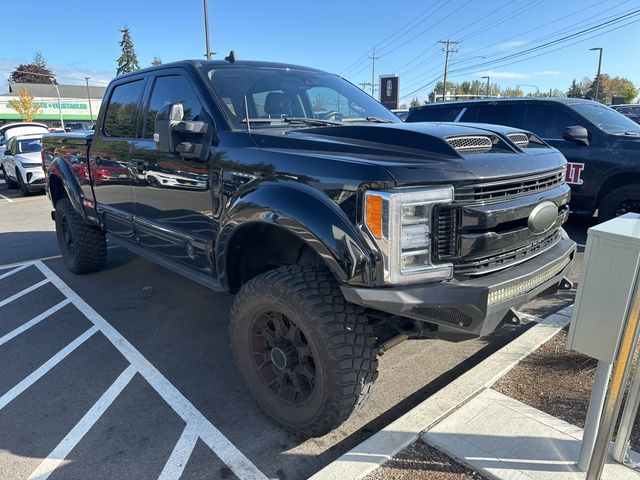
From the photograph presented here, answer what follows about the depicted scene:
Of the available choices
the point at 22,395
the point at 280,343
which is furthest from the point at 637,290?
the point at 22,395

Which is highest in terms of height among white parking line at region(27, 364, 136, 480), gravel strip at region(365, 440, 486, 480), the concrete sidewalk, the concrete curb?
the concrete sidewalk

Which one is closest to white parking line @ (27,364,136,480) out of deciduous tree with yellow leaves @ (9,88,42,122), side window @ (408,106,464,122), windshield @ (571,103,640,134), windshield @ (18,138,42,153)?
side window @ (408,106,464,122)

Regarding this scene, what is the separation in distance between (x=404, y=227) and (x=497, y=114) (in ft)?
19.5

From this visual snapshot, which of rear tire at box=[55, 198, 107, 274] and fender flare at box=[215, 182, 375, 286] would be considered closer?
fender flare at box=[215, 182, 375, 286]

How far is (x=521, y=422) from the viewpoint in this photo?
2.57 m

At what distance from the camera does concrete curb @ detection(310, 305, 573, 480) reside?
7.44 feet

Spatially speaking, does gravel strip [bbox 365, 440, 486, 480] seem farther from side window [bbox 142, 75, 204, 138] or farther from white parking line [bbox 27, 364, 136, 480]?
side window [bbox 142, 75, 204, 138]

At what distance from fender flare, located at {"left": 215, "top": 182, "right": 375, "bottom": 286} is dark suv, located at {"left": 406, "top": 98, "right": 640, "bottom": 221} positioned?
4.99m

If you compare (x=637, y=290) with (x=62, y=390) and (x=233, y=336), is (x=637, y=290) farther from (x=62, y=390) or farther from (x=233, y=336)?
(x=62, y=390)

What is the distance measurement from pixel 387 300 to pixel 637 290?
0.98 m

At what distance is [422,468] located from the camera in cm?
228

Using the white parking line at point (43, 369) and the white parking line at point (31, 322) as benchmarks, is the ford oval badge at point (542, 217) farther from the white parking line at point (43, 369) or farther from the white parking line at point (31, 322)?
the white parking line at point (31, 322)

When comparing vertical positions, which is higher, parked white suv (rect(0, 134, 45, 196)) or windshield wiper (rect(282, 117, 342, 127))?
windshield wiper (rect(282, 117, 342, 127))

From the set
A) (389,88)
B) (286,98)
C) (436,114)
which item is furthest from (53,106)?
(286,98)
